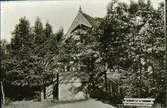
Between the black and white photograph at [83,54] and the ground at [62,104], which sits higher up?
the black and white photograph at [83,54]

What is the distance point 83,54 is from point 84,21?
0.17 metres

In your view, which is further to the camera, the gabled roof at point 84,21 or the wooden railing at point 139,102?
the gabled roof at point 84,21

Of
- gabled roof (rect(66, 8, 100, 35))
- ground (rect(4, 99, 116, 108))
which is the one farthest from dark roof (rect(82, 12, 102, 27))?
ground (rect(4, 99, 116, 108))

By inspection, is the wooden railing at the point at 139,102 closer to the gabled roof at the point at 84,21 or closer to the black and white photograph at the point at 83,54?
the black and white photograph at the point at 83,54

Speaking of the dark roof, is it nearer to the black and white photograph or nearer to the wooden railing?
the black and white photograph

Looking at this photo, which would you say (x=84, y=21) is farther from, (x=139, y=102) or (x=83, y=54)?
(x=139, y=102)

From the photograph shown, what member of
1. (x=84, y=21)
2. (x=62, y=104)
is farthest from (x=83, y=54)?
(x=62, y=104)

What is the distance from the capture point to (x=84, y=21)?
1809 millimetres

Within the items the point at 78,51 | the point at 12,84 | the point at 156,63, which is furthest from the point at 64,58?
the point at 156,63

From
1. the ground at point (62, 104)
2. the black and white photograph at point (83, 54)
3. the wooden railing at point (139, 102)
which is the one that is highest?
the black and white photograph at point (83, 54)

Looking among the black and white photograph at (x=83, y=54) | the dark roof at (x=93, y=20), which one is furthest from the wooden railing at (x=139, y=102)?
the dark roof at (x=93, y=20)

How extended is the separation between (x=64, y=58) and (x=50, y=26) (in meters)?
0.18

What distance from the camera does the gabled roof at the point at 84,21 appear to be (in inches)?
71.2

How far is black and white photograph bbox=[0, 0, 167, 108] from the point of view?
5.65ft
